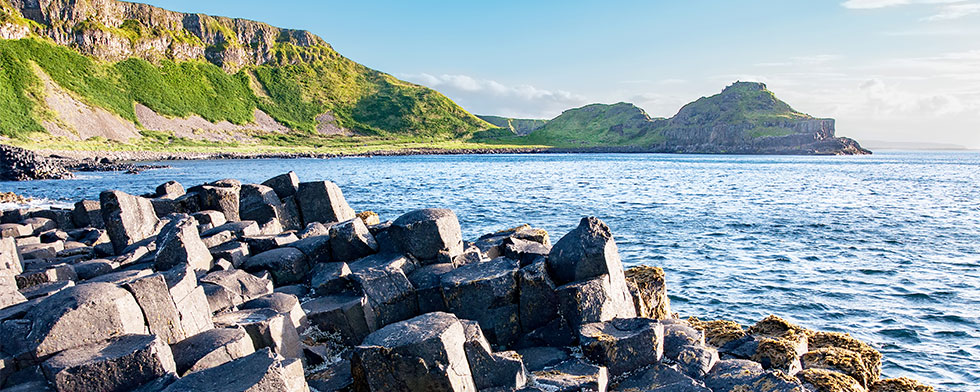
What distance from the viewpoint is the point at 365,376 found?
5848mm

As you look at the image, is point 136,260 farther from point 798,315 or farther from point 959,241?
point 959,241

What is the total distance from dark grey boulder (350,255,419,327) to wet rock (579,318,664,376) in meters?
2.60

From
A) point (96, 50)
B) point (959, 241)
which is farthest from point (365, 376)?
point (96, 50)

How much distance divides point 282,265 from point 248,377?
5021 mm

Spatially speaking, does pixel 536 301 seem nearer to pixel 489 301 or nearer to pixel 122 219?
pixel 489 301

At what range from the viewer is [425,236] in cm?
916

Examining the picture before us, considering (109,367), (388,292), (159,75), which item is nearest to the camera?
(109,367)

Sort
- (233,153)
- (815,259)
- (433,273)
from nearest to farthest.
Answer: (433,273)
(815,259)
(233,153)

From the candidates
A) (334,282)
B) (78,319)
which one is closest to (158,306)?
(78,319)

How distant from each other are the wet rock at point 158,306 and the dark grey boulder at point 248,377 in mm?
1564

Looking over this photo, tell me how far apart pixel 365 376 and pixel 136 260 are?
6.13 meters

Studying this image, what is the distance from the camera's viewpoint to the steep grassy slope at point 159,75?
115m

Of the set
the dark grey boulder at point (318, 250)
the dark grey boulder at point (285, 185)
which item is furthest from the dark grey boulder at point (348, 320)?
the dark grey boulder at point (285, 185)

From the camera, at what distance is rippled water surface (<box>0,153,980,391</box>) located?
12.1m
